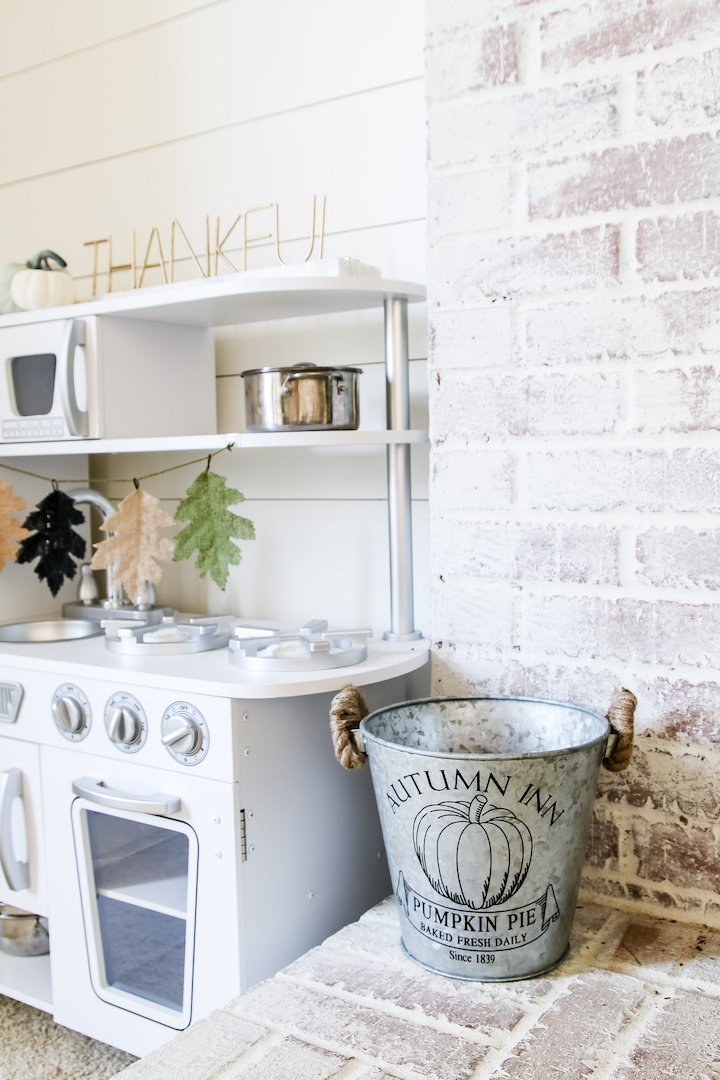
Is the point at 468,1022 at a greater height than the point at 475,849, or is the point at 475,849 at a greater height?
the point at 475,849

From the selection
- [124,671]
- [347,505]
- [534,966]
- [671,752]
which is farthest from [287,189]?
[534,966]

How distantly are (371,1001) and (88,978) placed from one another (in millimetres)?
683

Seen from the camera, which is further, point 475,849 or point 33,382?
point 33,382

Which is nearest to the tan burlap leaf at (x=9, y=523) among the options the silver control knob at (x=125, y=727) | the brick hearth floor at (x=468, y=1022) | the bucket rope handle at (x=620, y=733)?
the silver control knob at (x=125, y=727)

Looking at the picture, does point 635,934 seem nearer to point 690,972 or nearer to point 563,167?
point 690,972

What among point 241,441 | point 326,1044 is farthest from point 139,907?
point 241,441

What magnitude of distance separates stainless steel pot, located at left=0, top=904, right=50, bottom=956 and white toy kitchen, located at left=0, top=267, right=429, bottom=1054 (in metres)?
0.03

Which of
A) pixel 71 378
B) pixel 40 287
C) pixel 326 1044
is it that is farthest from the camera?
pixel 40 287

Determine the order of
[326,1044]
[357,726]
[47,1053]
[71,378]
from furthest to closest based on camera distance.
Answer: [71,378] → [47,1053] → [357,726] → [326,1044]

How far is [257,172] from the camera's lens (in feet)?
6.55

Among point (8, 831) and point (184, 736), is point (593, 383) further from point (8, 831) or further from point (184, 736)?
point (8, 831)

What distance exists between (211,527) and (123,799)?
47 cm

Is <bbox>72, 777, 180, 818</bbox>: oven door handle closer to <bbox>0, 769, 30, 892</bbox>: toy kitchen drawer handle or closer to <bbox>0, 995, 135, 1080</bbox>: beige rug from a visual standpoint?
<bbox>0, 769, 30, 892</bbox>: toy kitchen drawer handle

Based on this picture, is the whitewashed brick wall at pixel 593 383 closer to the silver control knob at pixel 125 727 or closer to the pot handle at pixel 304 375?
the pot handle at pixel 304 375
